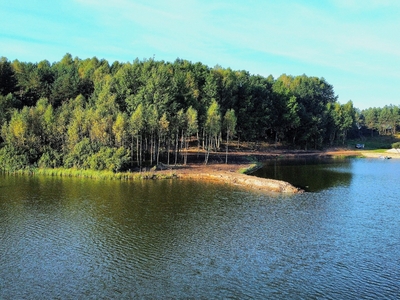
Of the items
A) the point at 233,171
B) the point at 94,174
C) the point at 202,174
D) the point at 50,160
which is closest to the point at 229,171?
the point at 233,171

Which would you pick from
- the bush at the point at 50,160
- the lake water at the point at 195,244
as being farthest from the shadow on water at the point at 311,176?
the bush at the point at 50,160

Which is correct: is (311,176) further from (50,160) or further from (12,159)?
(12,159)

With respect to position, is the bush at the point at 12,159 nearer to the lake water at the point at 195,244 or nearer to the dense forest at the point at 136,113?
the dense forest at the point at 136,113

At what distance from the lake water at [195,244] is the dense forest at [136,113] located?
1424 cm

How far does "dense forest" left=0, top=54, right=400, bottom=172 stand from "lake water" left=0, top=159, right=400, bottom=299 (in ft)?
46.7

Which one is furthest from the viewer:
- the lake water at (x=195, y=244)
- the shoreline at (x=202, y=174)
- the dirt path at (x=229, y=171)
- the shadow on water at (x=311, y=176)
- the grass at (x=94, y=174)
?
the grass at (x=94, y=174)

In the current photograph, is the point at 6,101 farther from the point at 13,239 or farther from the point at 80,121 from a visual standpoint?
the point at 13,239

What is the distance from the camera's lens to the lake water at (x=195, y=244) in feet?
67.2

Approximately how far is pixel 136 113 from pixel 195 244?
36.3 meters

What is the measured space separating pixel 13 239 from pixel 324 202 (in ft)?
100

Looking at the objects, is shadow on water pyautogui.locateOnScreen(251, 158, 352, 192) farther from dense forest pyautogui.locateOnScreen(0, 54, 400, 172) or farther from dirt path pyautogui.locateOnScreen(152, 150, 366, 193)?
dense forest pyautogui.locateOnScreen(0, 54, 400, 172)

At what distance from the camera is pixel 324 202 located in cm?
4116

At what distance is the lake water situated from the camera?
20484 mm

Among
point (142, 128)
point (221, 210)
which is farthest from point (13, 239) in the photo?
point (142, 128)
